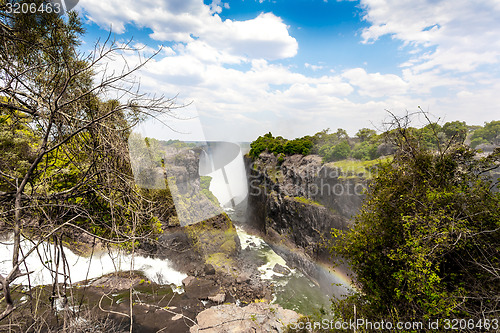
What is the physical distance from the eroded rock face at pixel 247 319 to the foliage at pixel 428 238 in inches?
136

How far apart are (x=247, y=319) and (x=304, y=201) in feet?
46.0

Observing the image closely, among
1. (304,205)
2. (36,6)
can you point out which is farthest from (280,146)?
(36,6)

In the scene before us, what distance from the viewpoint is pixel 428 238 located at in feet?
17.3

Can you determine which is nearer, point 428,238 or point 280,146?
point 428,238

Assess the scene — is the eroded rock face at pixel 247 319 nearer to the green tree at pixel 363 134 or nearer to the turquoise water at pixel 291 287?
the turquoise water at pixel 291 287

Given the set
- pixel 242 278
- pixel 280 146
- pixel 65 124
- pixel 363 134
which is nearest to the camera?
pixel 65 124

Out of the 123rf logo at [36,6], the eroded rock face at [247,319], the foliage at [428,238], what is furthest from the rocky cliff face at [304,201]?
the 123rf logo at [36,6]

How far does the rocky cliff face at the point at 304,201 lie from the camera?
18.3 metres

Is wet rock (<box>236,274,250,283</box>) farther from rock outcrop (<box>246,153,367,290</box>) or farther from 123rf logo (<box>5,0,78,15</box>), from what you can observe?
123rf logo (<box>5,0,78,15</box>)

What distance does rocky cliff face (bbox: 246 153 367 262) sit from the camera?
18312 millimetres

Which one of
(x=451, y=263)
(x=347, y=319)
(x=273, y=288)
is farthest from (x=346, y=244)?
(x=273, y=288)

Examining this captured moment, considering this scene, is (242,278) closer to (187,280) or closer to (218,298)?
(218,298)

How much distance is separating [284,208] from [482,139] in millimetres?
16544

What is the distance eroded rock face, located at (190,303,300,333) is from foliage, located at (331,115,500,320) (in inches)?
136
